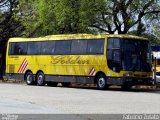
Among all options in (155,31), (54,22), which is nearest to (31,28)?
(54,22)

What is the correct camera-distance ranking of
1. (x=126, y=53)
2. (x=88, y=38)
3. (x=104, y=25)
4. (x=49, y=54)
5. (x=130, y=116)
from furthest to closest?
(x=104, y=25)
(x=49, y=54)
(x=88, y=38)
(x=126, y=53)
(x=130, y=116)

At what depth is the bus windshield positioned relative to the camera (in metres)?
28.3

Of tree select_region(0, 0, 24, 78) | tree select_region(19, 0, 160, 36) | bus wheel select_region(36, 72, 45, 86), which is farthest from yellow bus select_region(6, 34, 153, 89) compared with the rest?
tree select_region(0, 0, 24, 78)

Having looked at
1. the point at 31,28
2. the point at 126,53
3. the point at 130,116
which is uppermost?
the point at 31,28

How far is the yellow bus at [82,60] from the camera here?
28.3m

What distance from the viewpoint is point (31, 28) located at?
40.1 m

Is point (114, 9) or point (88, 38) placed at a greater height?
point (114, 9)

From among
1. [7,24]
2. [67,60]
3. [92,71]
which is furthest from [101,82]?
[7,24]

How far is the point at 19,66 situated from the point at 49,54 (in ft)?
11.1

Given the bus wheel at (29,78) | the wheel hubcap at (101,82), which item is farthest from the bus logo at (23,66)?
the wheel hubcap at (101,82)

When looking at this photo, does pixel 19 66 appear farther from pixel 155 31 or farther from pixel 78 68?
pixel 155 31

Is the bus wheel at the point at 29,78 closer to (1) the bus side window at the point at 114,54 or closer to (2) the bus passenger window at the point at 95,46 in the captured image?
(2) the bus passenger window at the point at 95,46

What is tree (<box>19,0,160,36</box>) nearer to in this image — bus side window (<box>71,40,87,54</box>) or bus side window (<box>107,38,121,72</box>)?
bus side window (<box>71,40,87,54</box>)

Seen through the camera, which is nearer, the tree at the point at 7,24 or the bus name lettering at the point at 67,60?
the bus name lettering at the point at 67,60
